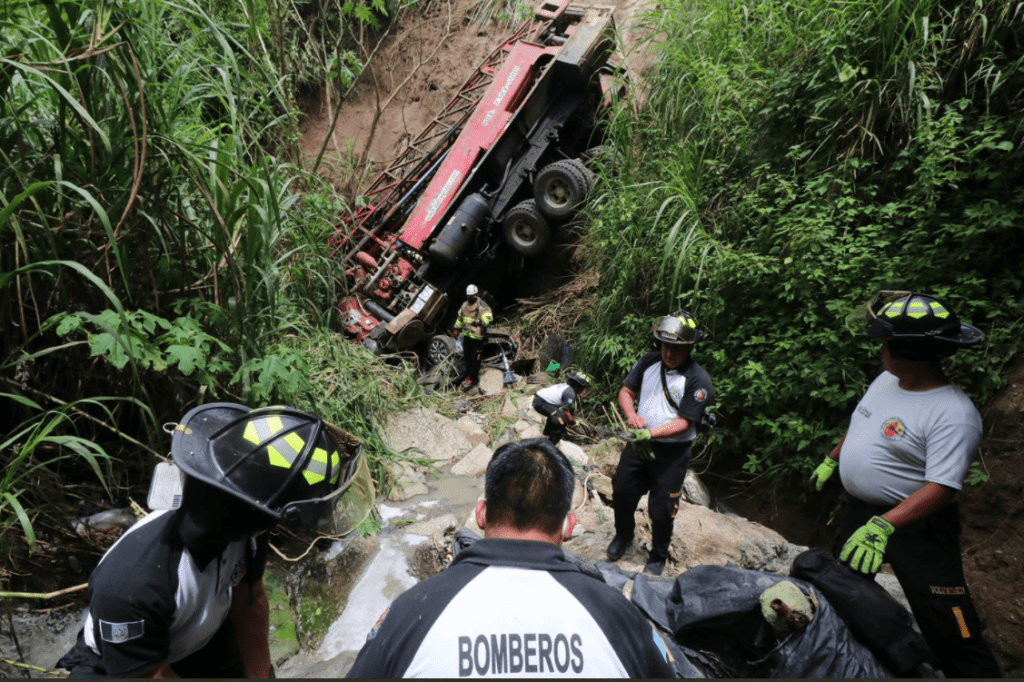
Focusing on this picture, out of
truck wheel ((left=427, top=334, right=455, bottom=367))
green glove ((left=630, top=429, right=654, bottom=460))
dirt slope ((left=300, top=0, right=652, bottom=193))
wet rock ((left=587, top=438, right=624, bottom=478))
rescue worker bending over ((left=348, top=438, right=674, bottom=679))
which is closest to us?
rescue worker bending over ((left=348, top=438, right=674, bottom=679))

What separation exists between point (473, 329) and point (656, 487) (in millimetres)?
3971

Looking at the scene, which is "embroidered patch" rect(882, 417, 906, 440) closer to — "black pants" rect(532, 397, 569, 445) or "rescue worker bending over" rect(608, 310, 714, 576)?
"rescue worker bending over" rect(608, 310, 714, 576)

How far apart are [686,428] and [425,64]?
10.0 m

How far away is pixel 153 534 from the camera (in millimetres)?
1410

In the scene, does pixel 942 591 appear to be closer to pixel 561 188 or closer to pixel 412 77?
pixel 561 188

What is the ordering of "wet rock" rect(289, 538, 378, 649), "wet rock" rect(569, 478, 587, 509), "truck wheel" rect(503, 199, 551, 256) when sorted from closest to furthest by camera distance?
"wet rock" rect(289, 538, 378, 649) < "wet rock" rect(569, 478, 587, 509) < "truck wheel" rect(503, 199, 551, 256)

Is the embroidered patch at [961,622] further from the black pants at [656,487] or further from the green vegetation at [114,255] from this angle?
the green vegetation at [114,255]

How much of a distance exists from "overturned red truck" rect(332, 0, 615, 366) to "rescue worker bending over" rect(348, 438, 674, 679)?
5.98 meters

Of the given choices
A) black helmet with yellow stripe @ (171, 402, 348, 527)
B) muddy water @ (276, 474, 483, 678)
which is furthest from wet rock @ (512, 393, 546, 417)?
black helmet with yellow stripe @ (171, 402, 348, 527)

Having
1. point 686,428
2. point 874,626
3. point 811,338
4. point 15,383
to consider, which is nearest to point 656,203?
point 811,338

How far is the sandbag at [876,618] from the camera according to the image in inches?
76.0

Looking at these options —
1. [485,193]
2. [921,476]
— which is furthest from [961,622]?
[485,193]

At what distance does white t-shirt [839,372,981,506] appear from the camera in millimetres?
1986

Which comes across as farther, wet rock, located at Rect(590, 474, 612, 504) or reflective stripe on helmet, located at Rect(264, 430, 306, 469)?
wet rock, located at Rect(590, 474, 612, 504)
